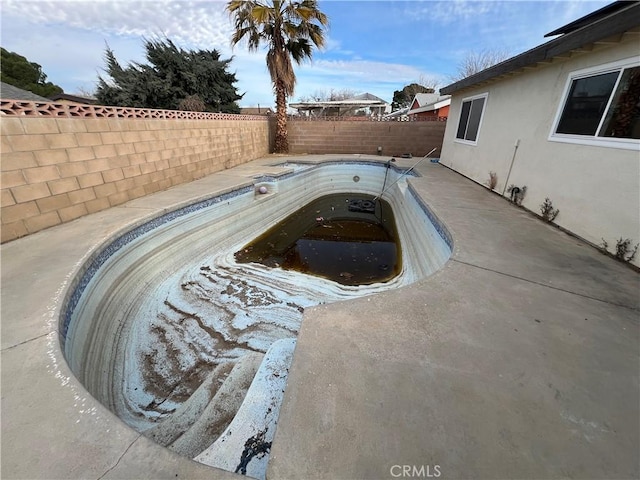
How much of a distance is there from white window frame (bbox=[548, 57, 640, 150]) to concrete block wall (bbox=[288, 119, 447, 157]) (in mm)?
7398

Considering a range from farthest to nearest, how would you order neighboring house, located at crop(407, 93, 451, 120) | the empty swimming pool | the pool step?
neighboring house, located at crop(407, 93, 451, 120) < the empty swimming pool < the pool step

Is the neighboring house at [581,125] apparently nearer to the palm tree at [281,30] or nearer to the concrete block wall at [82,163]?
the palm tree at [281,30]

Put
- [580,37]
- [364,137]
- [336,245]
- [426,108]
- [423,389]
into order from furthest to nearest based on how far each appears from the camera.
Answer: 1. [426,108]
2. [364,137]
3. [336,245]
4. [580,37]
5. [423,389]

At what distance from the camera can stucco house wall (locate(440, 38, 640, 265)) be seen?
2.83m

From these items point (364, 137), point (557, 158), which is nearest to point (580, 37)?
point (557, 158)

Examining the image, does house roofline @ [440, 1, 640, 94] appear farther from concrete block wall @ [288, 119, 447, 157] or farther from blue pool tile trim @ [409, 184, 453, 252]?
concrete block wall @ [288, 119, 447, 157]

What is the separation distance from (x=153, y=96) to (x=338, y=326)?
12.9 m

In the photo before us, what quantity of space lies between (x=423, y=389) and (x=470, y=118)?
25.9 feet

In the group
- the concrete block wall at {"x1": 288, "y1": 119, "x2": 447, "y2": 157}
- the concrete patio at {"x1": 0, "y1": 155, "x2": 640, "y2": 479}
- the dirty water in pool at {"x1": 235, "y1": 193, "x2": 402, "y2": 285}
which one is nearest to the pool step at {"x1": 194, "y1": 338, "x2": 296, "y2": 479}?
the concrete patio at {"x1": 0, "y1": 155, "x2": 640, "y2": 479}

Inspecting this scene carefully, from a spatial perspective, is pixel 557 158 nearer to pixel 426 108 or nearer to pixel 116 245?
pixel 116 245

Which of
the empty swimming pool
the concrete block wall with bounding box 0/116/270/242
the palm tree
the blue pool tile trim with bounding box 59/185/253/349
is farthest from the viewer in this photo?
the palm tree

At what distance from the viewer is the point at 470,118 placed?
7090 mm

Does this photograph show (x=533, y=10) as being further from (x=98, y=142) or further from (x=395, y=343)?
(x=98, y=142)

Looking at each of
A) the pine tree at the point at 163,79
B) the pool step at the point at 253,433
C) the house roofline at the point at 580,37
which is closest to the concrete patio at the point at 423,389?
the pool step at the point at 253,433
